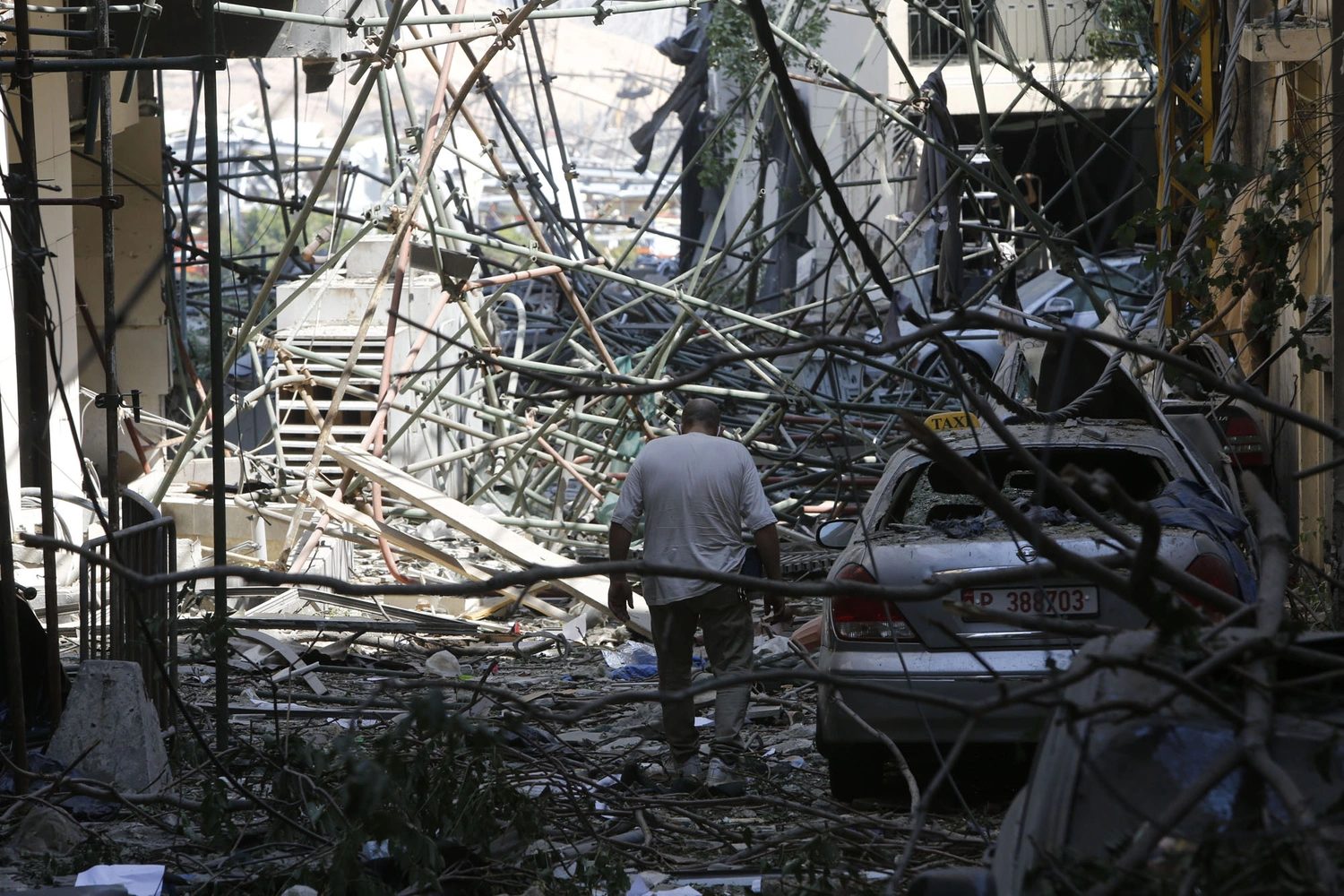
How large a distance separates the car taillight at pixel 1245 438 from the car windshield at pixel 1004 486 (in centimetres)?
368

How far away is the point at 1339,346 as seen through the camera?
7129mm

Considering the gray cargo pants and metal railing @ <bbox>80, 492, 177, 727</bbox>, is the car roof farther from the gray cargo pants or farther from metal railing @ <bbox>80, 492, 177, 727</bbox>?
metal railing @ <bbox>80, 492, 177, 727</bbox>

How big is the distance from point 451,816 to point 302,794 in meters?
0.63

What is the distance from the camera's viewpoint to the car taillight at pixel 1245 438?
1045 cm

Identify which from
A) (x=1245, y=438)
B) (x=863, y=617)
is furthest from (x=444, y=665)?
(x=1245, y=438)

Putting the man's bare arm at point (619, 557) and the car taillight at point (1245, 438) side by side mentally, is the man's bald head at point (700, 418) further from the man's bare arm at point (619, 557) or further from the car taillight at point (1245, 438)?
the car taillight at point (1245, 438)

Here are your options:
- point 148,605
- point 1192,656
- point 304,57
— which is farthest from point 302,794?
point 304,57

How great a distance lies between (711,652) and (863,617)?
3.44 feet

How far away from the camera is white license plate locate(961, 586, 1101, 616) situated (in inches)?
235

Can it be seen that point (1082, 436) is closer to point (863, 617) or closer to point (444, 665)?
point (863, 617)

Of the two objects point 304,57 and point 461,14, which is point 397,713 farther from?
point 304,57

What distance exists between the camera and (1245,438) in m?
10.5

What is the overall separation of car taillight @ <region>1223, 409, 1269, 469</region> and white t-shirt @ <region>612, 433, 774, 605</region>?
4.75 m

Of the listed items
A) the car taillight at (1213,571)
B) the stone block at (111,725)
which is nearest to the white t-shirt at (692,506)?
the car taillight at (1213,571)
